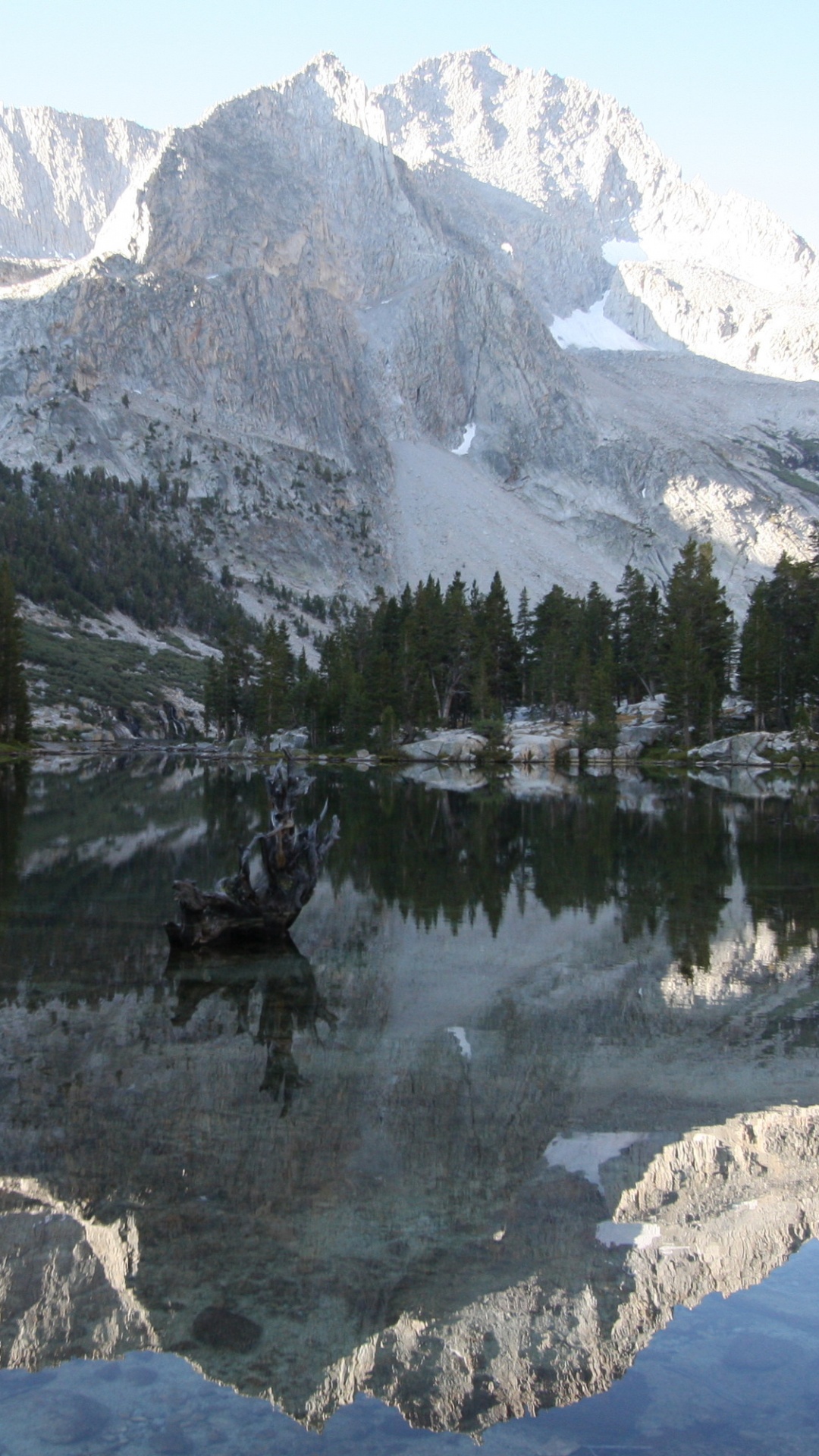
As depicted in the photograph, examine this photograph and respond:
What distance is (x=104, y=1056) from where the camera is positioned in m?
10.7

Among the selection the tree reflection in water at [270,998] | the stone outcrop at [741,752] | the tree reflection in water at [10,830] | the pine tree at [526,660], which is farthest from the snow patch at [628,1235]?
the pine tree at [526,660]

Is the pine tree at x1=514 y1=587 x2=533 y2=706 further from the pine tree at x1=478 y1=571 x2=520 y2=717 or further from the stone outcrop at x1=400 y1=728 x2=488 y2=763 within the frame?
the stone outcrop at x1=400 y1=728 x2=488 y2=763

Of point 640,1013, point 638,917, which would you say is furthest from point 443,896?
point 640,1013

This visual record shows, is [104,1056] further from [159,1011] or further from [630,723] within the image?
[630,723]

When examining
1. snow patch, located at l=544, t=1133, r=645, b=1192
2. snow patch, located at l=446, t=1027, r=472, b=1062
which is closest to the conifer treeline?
snow patch, located at l=446, t=1027, r=472, b=1062

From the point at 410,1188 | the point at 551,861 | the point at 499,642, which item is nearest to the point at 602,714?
the point at 499,642

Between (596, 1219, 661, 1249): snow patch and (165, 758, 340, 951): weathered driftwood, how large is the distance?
958 cm

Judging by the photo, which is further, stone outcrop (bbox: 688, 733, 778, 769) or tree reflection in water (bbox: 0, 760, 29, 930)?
stone outcrop (bbox: 688, 733, 778, 769)

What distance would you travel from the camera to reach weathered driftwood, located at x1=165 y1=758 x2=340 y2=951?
52.3 ft

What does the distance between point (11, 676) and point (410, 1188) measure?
70.7 meters

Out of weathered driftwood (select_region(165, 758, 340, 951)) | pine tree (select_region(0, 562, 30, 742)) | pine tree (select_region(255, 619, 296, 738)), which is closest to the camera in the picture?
weathered driftwood (select_region(165, 758, 340, 951))

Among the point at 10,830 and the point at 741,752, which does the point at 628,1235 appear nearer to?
the point at 10,830

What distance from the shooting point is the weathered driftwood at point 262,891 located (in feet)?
52.3

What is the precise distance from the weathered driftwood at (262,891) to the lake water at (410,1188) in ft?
1.91
